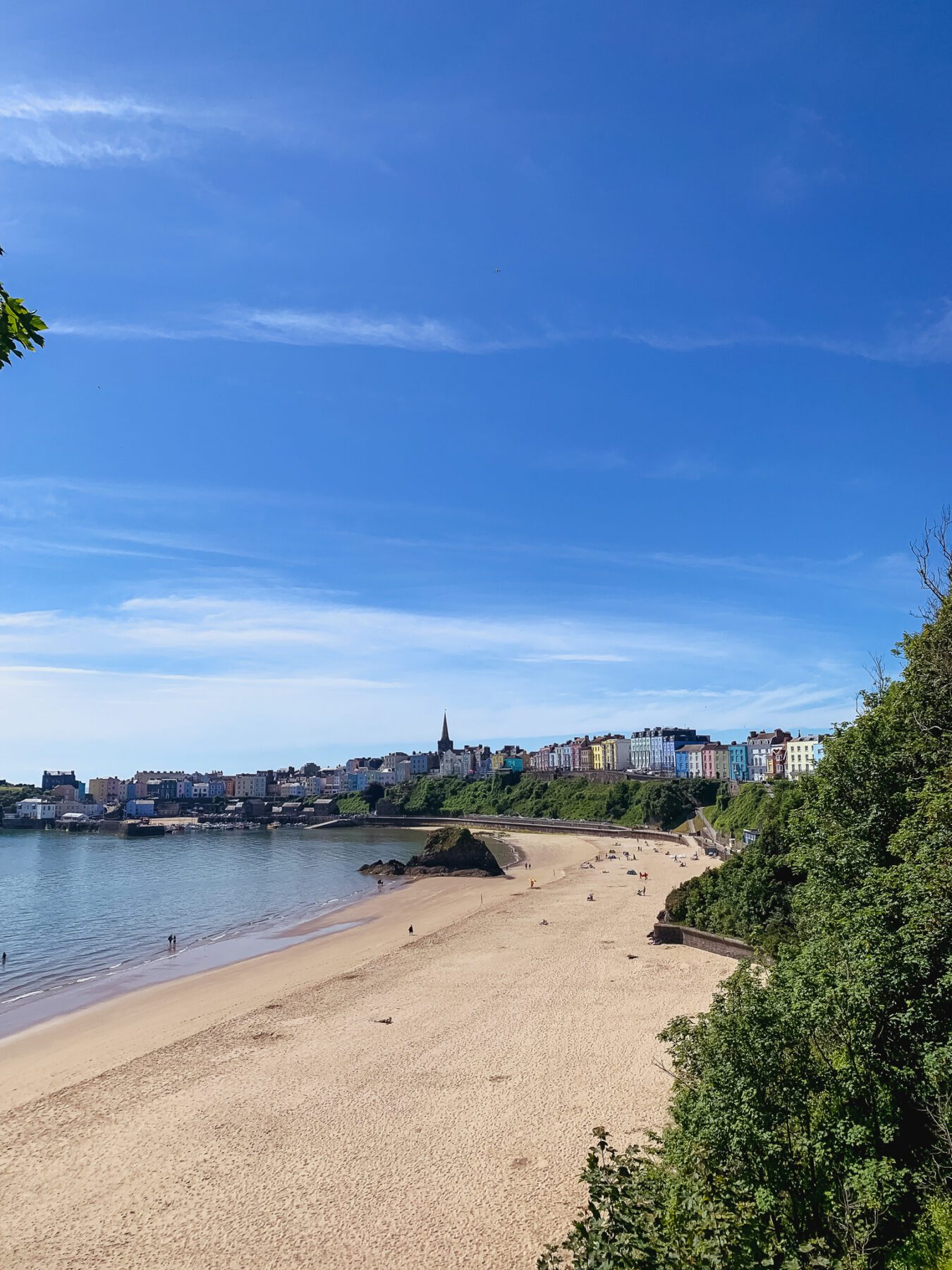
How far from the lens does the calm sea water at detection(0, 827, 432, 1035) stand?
3578 cm

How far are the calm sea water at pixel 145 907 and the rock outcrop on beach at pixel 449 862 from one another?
11.7ft

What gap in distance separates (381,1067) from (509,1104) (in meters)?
4.53

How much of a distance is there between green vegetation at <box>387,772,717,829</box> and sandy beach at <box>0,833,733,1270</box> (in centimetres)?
7596

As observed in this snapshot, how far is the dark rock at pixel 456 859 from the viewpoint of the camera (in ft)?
244

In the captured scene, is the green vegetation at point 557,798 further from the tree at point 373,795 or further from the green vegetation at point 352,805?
the green vegetation at point 352,805

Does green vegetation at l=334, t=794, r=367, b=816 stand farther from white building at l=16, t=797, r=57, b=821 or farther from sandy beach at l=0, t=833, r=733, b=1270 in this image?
sandy beach at l=0, t=833, r=733, b=1270

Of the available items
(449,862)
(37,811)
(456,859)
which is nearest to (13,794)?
(37,811)

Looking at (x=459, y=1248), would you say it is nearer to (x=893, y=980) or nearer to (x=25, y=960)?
(x=893, y=980)

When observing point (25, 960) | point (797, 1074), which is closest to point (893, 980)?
point (797, 1074)

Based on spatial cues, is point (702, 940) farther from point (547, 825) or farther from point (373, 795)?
point (373, 795)

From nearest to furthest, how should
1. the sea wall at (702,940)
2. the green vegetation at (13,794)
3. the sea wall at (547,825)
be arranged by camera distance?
the sea wall at (702,940)
the sea wall at (547,825)
the green vegetation at (13,794)

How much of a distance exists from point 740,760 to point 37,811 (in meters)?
142

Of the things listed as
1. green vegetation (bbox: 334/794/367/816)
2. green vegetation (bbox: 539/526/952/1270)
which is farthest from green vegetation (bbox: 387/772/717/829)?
green vegetation (bbox: 539/526/952/1270)

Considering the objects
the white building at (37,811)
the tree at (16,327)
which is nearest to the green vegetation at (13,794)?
the white building at (37,811)
